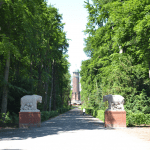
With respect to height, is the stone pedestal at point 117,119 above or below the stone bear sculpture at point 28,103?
below

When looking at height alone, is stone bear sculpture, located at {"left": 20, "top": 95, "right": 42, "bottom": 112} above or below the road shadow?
above

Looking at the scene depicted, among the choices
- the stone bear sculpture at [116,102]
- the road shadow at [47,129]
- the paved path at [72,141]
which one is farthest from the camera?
the stone bear sculpture at [116,102]

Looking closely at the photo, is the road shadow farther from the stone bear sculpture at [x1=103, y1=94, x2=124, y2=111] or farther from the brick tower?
the brick tower

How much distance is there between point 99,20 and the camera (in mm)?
24016

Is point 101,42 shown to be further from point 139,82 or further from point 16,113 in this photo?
point 16,113

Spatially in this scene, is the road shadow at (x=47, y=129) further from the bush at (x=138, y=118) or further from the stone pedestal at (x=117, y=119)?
the bush at (x=138, y=118)

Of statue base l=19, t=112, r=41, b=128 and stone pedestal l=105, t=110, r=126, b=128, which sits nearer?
stone pedestal l=105, t=110, r=126, b=128

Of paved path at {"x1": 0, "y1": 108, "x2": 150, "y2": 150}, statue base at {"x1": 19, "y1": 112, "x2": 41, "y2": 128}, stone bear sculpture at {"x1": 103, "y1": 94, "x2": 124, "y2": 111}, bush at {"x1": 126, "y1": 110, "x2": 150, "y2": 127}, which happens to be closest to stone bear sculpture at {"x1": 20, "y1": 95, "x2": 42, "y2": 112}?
statue base at {"x1": 19, "y1": 112, "x2": 41, "y2": 128}

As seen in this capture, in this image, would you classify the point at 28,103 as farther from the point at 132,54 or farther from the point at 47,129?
the point at 132,54

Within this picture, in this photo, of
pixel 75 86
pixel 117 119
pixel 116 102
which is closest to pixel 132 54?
pixel 116 102

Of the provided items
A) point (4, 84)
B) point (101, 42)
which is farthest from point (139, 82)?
point (4, 84)

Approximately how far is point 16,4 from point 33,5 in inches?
89.3

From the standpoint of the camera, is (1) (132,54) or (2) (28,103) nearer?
(2) (28,103)

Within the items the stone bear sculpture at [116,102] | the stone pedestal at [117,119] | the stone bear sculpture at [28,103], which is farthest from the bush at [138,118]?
the stone bear sculpture at [28,103]
